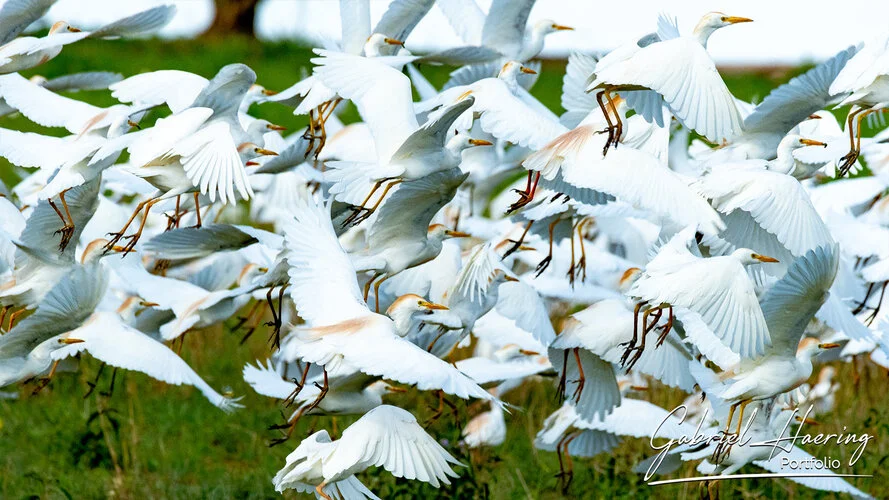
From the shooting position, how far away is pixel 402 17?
4414 mm

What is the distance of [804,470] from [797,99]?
45.7 inches

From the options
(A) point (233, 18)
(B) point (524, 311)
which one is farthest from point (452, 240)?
(A) point (233, 18)

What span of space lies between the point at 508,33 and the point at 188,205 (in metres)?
1.40

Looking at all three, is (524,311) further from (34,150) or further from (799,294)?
(34,150)

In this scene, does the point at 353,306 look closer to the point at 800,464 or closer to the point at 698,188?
the point at 698,188

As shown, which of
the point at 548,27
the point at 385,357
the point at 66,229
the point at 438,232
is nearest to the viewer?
the point at 385,357

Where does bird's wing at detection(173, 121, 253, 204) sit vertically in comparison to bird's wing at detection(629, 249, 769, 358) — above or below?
above

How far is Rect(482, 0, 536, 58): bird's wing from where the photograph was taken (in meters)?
4.75

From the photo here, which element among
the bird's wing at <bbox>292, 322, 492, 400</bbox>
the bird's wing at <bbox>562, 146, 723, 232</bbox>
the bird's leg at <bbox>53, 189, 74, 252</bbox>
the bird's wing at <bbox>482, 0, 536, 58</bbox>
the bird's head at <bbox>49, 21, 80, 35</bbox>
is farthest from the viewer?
the bird's wing at <bbox>482, 0, 536, 58</bbox>

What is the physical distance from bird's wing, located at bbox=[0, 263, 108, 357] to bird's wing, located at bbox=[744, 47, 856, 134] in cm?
212

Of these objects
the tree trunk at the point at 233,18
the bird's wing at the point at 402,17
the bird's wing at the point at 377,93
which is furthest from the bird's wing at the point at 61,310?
the tree trunk at the point at 233,18

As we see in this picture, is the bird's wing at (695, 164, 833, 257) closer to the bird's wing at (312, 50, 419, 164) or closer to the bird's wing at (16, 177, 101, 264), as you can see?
the bird's wing at (312, 50, 419, 164)

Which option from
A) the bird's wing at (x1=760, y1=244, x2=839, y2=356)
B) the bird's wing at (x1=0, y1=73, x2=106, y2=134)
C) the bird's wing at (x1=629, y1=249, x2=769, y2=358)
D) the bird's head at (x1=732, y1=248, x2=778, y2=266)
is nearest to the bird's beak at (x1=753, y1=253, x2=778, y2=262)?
the bird's head at (x1=732, y1=248, x2=778, y2=266)

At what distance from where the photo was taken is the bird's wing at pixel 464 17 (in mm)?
5203
